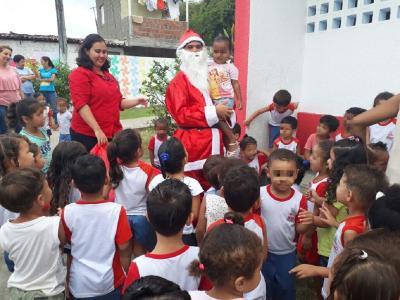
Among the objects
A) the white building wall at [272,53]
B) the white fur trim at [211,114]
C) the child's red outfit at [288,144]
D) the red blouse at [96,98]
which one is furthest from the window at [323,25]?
the red blouse at [96,98]

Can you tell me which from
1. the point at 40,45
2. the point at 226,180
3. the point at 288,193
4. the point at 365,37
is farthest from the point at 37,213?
the point at 40,45

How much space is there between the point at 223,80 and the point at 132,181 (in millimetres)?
1896

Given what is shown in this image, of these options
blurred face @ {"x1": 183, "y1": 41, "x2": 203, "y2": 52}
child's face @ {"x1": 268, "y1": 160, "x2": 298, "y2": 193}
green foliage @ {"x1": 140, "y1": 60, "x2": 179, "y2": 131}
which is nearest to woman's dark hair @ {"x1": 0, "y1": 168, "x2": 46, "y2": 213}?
child's face @ {"x1": 268, "y1": 160, "x2": 298, "y2": 193}

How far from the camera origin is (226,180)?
203cm

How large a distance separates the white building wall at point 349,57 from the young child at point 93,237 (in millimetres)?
3466

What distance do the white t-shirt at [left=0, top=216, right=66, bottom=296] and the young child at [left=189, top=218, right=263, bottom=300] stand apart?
877 millimetres

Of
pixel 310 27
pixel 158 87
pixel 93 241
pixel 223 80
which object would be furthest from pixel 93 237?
pixel 158 87

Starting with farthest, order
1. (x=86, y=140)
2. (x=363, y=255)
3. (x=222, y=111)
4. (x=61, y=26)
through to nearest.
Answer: (x=61, y=26), (x=86, y=140), (x=222, y=111), (x=363, y=255)

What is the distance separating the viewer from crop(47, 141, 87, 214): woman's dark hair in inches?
96.5

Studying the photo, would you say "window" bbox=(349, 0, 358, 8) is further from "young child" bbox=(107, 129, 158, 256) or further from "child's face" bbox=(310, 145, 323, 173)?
"young child" bbox=(107, 129, 158, 256)

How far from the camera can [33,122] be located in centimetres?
322

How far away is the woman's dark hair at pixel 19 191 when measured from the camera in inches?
72.8

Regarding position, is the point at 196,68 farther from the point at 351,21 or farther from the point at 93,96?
the point at 351,21

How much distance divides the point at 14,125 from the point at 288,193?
310cm
